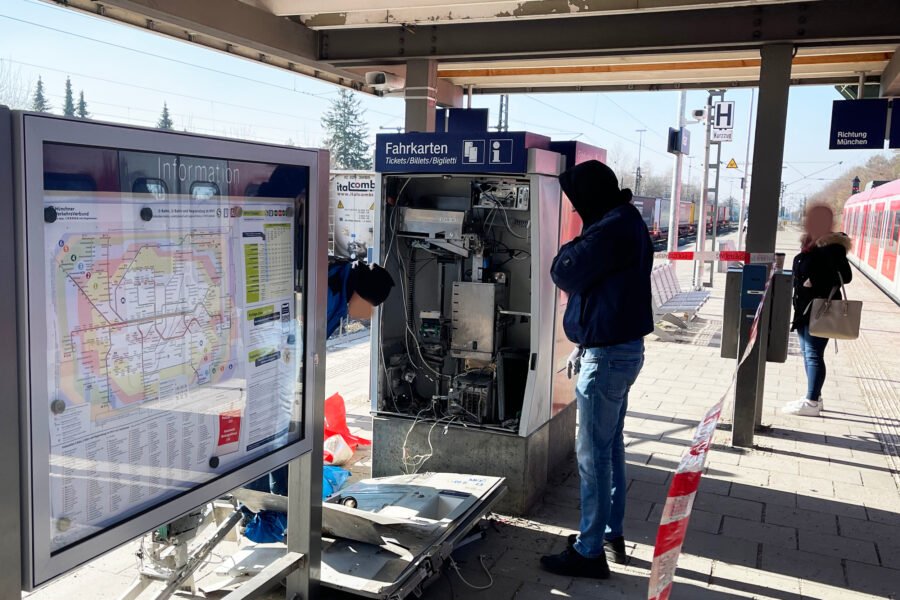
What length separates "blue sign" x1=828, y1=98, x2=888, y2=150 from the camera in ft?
22.8

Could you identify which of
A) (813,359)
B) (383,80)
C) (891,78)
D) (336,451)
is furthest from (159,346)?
(891,78)

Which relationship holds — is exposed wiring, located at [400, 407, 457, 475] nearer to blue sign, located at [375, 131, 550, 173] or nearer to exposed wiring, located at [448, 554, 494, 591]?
exposed wiring, located at [448, 554, 494, 591]

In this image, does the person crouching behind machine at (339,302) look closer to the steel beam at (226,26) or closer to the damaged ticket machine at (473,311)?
the damaged ticket machine at (473,311)

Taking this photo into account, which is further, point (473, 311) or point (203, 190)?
point (473, 311)

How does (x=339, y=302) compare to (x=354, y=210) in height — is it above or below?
below

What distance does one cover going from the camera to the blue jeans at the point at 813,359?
694 cm

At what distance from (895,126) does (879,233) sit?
15.9 metres

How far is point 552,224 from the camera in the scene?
4.71 metres

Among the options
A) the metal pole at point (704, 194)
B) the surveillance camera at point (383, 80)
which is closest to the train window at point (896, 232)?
the metal pole at point (704, 194)

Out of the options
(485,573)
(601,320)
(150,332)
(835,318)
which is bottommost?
(485,573)

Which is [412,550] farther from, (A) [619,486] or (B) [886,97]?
(B) [886,97]

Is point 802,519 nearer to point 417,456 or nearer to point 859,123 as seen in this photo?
point 417,456

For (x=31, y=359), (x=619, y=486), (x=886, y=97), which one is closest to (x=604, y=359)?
(x=619, y=486)

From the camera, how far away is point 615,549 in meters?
4.02
